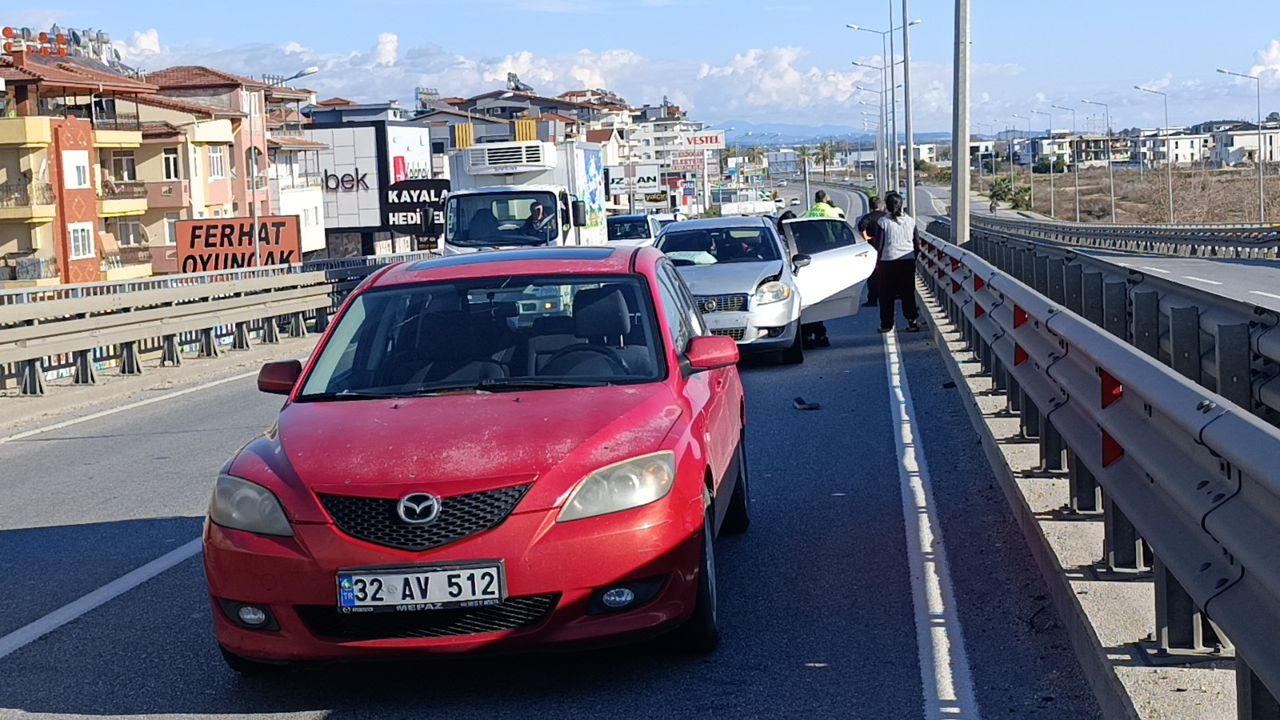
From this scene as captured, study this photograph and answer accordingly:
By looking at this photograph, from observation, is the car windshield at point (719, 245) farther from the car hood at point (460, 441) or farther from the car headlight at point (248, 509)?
the car headlight at point (248, 509)

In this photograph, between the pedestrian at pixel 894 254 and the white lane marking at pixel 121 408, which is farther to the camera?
the pedestrian at pixel 894 254

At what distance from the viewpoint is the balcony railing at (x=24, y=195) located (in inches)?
2296

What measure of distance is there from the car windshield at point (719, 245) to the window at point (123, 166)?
56.0 m

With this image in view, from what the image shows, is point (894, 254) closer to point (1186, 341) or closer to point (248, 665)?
point (1186, 341)

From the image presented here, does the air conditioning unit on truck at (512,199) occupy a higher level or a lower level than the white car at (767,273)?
higher

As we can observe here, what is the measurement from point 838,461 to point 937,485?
1.15 meters

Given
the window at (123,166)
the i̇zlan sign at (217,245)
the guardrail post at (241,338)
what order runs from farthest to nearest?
the window at (123,166) → the i̇zlan sign at (217,245) → the guardrail post at (241,338)

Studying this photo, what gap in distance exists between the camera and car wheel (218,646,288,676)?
5645 mm

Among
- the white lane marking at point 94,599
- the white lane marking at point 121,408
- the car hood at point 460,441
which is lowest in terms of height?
the white lane marking at point 121,408

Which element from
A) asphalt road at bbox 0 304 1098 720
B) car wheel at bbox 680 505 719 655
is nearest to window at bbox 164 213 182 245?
asphalt road at bbox 0 304 1098 720

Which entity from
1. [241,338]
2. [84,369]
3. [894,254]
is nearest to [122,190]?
[241,338]

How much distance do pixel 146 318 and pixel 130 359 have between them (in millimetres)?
517

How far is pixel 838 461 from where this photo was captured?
34.8 ft

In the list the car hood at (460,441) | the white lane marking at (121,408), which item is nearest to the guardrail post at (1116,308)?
the car hood at (460,441)
